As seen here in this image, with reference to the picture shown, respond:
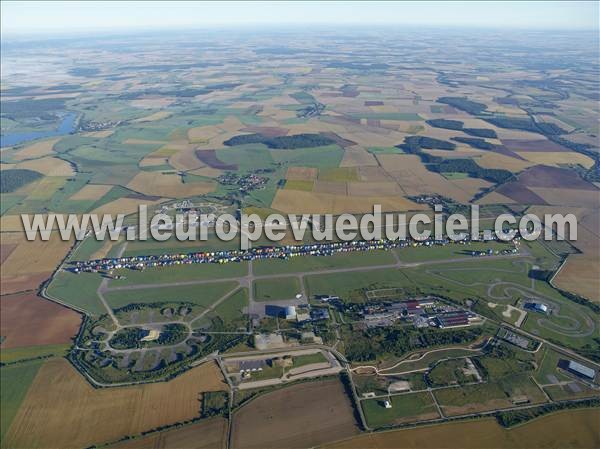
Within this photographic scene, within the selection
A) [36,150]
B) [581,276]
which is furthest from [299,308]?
[36,150]

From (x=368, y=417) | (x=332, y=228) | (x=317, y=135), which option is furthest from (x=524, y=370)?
(x=317, y=135)

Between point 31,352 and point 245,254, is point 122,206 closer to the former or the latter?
point 245,254

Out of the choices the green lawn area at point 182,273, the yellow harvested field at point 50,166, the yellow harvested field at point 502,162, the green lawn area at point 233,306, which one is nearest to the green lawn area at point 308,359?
the green lawn area at point 233,306

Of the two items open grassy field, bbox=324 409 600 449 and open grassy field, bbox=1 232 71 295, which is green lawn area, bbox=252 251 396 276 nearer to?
open grassy field, bbox=324 409 600 449

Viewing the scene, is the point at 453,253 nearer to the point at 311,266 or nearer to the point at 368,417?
the point at 311,266

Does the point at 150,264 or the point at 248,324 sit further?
the point at 150,264
